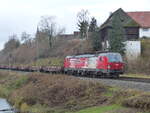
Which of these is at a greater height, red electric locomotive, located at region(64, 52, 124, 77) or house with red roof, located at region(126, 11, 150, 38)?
house with red roof, located at region(126, 11, 150, 38)

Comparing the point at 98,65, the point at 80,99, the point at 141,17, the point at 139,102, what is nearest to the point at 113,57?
the point at 98,65

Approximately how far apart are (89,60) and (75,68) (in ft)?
19.7

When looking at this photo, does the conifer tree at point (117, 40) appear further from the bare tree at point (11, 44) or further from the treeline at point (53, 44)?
the bare tree at point (11, 44)

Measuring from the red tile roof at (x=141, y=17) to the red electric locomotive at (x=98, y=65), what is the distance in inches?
1070

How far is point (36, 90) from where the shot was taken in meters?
36.2

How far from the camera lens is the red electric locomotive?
133 ft

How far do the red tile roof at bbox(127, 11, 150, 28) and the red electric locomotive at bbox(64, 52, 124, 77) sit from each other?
27185mm

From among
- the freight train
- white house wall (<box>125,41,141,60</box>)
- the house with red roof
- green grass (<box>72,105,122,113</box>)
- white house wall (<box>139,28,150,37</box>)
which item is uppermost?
the house with red roof

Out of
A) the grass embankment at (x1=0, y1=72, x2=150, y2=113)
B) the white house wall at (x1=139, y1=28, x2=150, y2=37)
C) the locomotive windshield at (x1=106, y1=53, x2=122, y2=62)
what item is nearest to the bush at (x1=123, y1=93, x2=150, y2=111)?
the grass embankment at (x1=0, y1=72, x2=150, y2=113)

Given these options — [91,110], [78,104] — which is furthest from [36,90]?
[91,110]

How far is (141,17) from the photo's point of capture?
7819 centimetres

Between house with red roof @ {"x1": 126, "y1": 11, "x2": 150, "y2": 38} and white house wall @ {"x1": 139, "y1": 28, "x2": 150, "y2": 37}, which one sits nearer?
white house wall @ {"x1": 139, "y1": 28, "x2": 150, "y2": 37}

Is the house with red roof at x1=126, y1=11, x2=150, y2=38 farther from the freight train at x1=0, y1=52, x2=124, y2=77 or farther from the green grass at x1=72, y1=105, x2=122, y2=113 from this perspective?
the green grass at x1=72, y1=105, x2=122, y2=113

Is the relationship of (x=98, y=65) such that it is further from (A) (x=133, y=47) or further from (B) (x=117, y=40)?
(A) (x=133, y=47)
